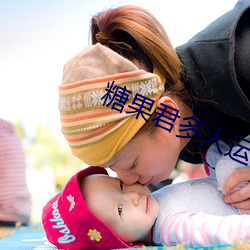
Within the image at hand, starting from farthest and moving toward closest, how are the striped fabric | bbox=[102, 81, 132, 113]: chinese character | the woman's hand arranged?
the striped fabric → the woman's hand → bbox=[102, 81, 132, 113]: chinese character

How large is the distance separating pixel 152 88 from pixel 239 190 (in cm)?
32

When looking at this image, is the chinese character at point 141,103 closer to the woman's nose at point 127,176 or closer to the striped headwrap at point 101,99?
the striped headwrap at point 101,99

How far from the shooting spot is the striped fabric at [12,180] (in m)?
1.80

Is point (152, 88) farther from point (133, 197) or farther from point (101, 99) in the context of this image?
point (133, 197)

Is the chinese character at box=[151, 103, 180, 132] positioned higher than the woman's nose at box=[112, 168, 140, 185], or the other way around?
the chinese character at box=[151, 103, 180, 132]

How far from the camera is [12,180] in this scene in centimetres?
188

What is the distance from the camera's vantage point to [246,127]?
120cm

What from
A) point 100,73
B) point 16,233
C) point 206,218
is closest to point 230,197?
point 206,218

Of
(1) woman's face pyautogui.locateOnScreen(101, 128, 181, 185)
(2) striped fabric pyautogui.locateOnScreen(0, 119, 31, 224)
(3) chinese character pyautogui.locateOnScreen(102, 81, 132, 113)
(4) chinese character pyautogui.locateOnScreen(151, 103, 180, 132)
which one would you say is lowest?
(2) striped fabric pyautogui.locateOnScreen(0, 119, 31, 224)

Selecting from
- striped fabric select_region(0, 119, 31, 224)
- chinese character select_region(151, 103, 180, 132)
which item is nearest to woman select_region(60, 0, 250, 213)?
chinese character select_region(151, 103, 180, 132)

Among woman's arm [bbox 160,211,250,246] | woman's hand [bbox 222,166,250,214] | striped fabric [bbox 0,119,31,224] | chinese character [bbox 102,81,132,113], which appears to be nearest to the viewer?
woman's arm [bbox 160,211,250,246]

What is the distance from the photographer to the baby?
100 centimetres

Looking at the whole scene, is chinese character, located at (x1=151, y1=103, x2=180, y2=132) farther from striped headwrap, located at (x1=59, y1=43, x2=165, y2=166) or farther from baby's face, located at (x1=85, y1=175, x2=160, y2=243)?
baby's face, located at (x1=85, y1=175, x2=160, y2=243)

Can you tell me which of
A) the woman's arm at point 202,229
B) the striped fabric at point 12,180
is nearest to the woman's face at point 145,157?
the woman's arm at point 202,229
